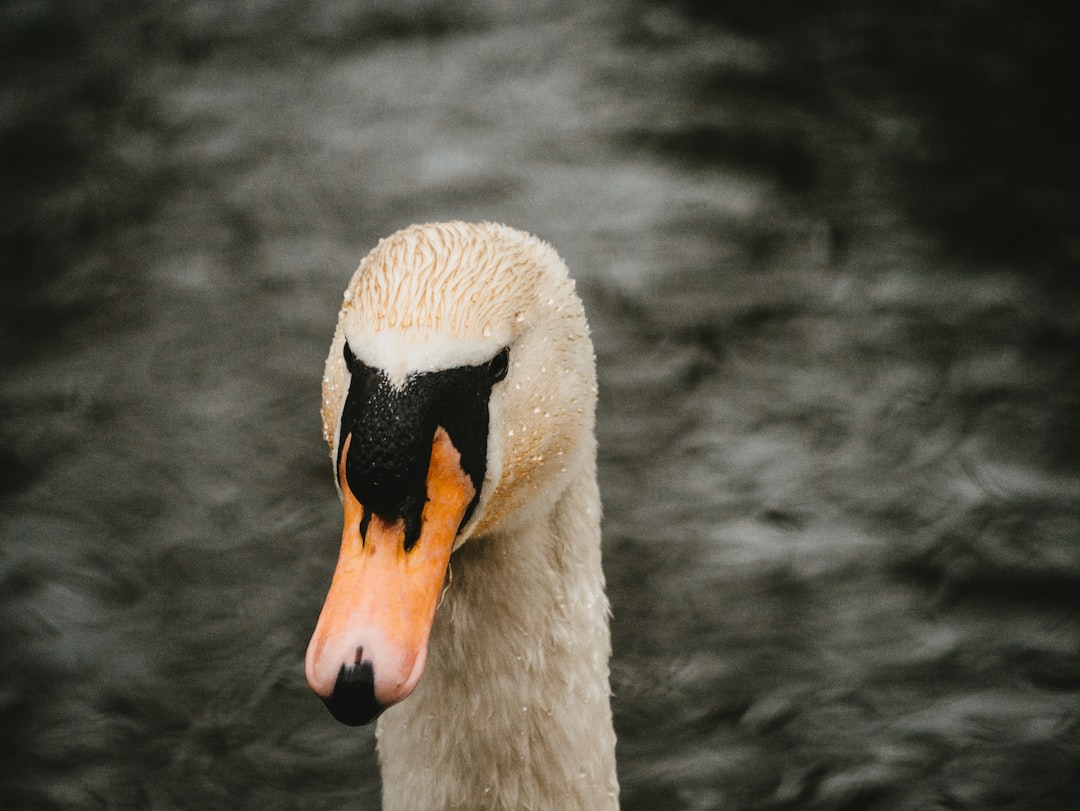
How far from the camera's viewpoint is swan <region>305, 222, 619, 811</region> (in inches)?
84.1

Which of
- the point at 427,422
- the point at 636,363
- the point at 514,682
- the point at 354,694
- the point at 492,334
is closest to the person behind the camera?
the point at 354,694

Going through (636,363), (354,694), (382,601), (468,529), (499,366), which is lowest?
(354,694)

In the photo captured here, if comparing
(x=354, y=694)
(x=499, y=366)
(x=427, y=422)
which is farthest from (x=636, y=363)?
(x=354, y=694)

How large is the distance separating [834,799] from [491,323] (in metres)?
2.53

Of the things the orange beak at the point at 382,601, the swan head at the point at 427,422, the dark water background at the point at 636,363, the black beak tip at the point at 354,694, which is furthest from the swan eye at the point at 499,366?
the dark water background at the point at 636,363

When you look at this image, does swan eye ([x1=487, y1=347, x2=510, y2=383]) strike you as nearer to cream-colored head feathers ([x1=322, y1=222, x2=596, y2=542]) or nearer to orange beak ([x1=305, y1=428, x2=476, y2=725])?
cream-colored head feathers ([x1=322, y1=222, x2=596, y2=542])

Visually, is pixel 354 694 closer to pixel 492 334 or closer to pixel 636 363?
pixel 492 334

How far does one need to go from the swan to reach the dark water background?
1431 millimetres

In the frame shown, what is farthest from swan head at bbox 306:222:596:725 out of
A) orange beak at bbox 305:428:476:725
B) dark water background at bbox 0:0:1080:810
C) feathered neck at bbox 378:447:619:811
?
dark water background at bbox 0:0:1080:810

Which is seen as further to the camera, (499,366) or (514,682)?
(514,682)

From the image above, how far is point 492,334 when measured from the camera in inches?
91.5

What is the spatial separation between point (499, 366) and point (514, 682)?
2.49 ft

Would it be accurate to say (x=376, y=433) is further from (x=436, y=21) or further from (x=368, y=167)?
(x=436, y=21)

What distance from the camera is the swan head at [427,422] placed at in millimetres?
2115
